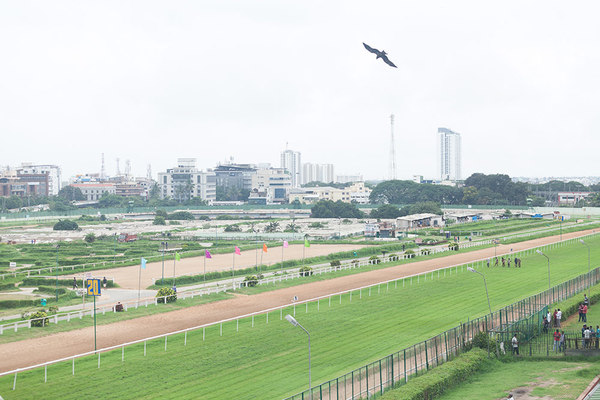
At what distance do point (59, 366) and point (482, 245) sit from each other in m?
60.8

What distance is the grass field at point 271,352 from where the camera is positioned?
77.3 ft

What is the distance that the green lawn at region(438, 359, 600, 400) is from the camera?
2223 cm

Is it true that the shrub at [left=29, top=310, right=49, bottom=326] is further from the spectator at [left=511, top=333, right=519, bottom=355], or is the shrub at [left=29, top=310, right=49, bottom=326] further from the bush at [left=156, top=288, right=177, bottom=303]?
the spectator at [left=511, top=333, right=519, bottom=355]

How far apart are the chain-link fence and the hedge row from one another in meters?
0.61

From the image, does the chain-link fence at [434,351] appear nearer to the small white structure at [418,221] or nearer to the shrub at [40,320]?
the shrub at [40,320]

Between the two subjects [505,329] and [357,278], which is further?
[357,278]

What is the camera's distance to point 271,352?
2858cm

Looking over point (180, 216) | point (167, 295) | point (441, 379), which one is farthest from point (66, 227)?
point (441, 379)

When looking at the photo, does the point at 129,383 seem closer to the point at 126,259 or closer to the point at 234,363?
the point at 234,363

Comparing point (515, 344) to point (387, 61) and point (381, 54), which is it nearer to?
point (387, 61)

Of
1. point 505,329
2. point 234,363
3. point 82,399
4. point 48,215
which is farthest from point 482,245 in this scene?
point 48,215

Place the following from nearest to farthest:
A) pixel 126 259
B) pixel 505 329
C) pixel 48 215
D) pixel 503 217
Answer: pixel 505 329
pixel 126 259
pixel 503 217
pixel 48 215

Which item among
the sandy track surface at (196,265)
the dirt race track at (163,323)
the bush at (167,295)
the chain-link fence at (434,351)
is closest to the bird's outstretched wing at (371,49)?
the chain-link fence at (434,351)

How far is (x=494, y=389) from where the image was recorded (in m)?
22.9
